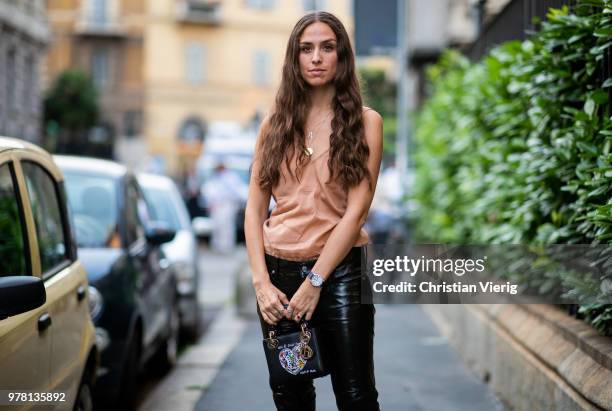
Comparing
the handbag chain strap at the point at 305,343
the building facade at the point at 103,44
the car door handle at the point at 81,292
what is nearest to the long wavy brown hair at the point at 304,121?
the handbag chain strap at the point at 305,343

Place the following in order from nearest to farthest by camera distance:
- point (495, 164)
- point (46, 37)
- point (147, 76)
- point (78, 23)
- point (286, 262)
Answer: point (286, 262), point (495, 164), point (46, 37), point (147, 76), point (78, 23)

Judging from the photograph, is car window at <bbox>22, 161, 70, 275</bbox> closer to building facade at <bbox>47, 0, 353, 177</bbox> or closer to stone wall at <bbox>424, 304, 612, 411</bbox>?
stone wall at <bbox>424, 304, 612, 411</bbox>

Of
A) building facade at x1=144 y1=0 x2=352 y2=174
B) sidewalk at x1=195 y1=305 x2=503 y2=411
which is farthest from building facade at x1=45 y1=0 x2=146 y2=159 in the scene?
sidewalk at x1=195 y1=305 x2=503 y2=411

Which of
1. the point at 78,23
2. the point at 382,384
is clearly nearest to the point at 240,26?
the point at 78,23

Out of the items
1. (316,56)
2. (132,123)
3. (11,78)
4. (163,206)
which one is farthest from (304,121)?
(132,123)

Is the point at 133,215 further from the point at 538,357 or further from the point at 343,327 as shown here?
the point at 343,327

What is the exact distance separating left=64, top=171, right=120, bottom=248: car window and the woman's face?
3.69 meters

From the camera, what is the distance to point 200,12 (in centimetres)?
6144

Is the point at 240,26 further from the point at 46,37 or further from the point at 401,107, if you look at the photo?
the point at 401,107

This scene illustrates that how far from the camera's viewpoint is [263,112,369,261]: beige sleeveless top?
3.86 m

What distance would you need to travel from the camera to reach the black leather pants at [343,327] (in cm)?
385

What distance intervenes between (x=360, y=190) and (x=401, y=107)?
56.8ft

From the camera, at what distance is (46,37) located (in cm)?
4228

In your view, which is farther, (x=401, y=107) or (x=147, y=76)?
(x=147, y=76)
